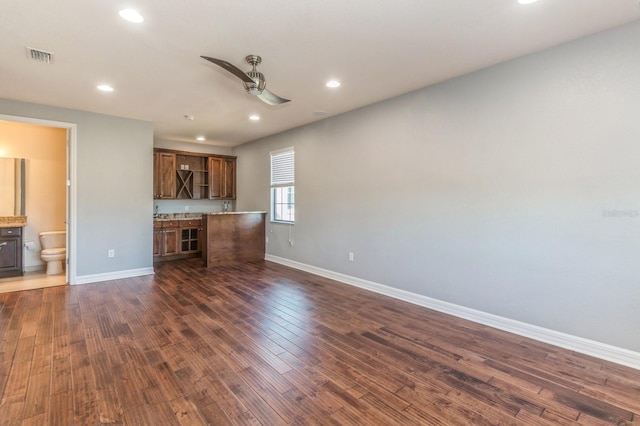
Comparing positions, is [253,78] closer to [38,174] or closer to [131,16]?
[131,16]

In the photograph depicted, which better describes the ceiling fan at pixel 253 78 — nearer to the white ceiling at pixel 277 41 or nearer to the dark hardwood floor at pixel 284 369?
the white ceiling at pixel 277 41

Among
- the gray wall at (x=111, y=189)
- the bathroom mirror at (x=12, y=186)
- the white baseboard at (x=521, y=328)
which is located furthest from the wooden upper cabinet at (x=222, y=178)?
the white baseboard at (x=521, y=328)

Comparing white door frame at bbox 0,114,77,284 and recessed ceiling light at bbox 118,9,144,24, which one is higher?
recessed ceiling light at bbox 118,9,144,24

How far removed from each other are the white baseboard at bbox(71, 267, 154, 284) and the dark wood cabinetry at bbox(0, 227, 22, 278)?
4.67ft

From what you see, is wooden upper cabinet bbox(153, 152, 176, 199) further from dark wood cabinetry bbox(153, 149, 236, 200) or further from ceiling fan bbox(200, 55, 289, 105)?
ceiling fan bbox(200, 55, 289, 105)

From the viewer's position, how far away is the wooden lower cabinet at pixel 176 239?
6488mm

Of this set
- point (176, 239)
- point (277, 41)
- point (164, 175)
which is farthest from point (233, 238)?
point (277, 41)

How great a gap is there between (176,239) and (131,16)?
16.7ft

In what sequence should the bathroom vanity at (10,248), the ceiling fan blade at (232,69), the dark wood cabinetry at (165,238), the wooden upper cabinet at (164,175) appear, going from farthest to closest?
the wooden upper cabinet at (164,175) < the dark wood cabinetry at (165,238) < the bathroom vanity at (10,248) < the ceiling fan blade at (232,69)

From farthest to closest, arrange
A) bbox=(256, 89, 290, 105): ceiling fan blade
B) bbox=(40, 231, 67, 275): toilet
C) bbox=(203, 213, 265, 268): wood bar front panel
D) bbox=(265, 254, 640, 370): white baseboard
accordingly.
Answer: bbox=(203, 213, 265, 268): wood bar front panel < bbox=(40, 231, 67, 275): toilet < bbox=(256, 89, 290, 105): ceiling fan blade < bbox=(265, 254, 640, 370): white baseboard

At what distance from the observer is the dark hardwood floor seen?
1917 mm

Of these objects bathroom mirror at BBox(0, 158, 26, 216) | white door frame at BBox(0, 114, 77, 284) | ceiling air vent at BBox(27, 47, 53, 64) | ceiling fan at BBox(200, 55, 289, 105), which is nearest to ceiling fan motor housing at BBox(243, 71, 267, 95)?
ceiling fan at BBox(200, 55, 289, 105)

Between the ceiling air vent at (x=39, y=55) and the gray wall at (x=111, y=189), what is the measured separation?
1.93 metres

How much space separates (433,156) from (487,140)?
0.63 m
